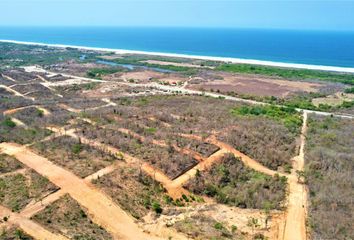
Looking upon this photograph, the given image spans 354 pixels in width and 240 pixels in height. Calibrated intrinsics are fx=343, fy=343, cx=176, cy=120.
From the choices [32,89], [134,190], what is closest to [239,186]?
[134,190]

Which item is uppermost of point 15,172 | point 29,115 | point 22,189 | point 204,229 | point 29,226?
point 29,115

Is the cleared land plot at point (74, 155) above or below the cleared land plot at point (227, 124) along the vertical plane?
below

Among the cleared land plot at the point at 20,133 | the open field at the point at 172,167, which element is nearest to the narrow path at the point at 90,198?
the open field at the point at 172,167

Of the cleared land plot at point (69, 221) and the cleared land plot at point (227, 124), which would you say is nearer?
the cleared land plot at point (69, 221)

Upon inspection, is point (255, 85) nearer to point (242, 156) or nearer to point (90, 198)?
point (242, 156)

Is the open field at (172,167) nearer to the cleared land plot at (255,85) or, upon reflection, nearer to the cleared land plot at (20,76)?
the cleared land plot at (255,85)

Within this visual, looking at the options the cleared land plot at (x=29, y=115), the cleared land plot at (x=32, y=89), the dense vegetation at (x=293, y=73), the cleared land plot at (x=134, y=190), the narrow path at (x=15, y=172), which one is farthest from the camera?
the dense vegetation at (x=293, y=73)

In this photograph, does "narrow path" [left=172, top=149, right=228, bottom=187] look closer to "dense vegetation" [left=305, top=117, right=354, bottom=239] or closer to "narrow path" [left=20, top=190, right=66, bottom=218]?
"dense vegetation" [left=305, top=117, right=354, bottom=239]
